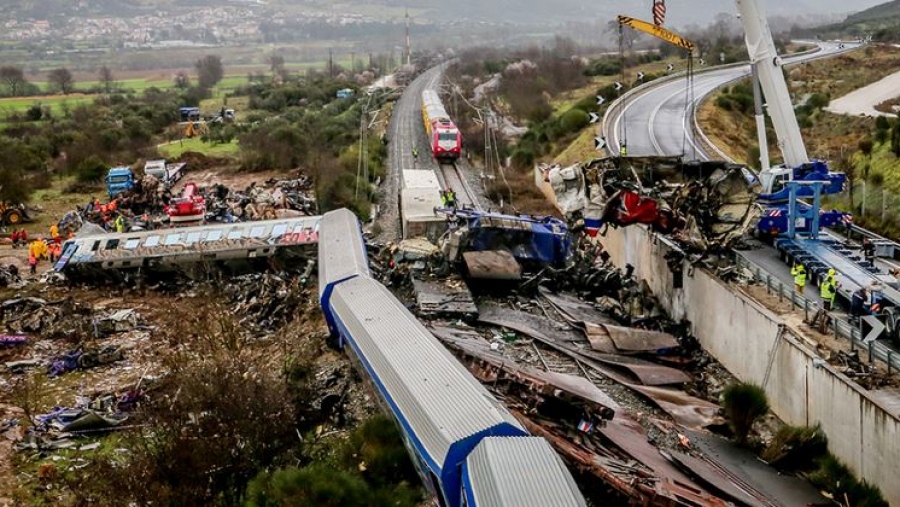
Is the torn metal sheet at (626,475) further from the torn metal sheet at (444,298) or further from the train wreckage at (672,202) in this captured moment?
the train wreckage at (672,202)

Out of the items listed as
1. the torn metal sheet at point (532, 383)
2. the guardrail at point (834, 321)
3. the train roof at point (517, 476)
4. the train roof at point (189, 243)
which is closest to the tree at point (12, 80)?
the train roof at point (189, 243)

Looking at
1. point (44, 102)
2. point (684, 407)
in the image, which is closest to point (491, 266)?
point (684, 407)

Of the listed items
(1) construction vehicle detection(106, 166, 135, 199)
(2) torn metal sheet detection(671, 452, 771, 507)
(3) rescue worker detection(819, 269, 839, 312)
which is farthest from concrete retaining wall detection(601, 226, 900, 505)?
(1) construction vehicle detection(106, 166, 135, 199)

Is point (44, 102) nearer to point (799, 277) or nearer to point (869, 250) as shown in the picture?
point (869, 250)

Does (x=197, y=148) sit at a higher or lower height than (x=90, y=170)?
higher

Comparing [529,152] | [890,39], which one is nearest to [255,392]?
[529,152]
